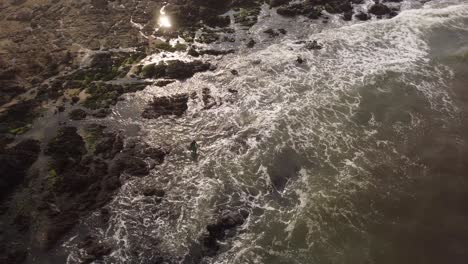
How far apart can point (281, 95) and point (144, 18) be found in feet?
71.4

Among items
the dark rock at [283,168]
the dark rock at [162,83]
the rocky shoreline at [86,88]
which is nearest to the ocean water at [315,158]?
the dark rock at [283,168]

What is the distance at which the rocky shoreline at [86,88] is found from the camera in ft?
80.6

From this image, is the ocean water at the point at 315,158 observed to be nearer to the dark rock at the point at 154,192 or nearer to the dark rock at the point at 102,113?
the dark rock at the point at 154,192

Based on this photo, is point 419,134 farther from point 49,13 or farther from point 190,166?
point 49,13

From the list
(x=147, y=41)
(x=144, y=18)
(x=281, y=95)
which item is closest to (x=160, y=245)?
(x=281, y=95)

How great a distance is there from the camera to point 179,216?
24531 mm

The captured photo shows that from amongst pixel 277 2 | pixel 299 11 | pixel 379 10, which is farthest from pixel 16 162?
pixel 379 10

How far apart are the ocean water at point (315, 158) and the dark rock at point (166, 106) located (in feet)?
2.73

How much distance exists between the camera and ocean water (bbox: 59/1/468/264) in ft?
74.7

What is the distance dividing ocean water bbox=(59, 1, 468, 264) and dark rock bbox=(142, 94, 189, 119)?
32.7 inches

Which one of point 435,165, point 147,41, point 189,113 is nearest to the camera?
point 435,165

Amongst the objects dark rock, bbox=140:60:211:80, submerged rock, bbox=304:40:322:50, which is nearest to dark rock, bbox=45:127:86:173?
dark rock, bbox=140:60:211:80

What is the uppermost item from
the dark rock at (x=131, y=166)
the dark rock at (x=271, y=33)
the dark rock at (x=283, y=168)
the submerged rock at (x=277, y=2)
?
the submerged rock at (x=277, y=2)

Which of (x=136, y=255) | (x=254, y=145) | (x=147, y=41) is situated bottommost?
(x=136, y=255)
